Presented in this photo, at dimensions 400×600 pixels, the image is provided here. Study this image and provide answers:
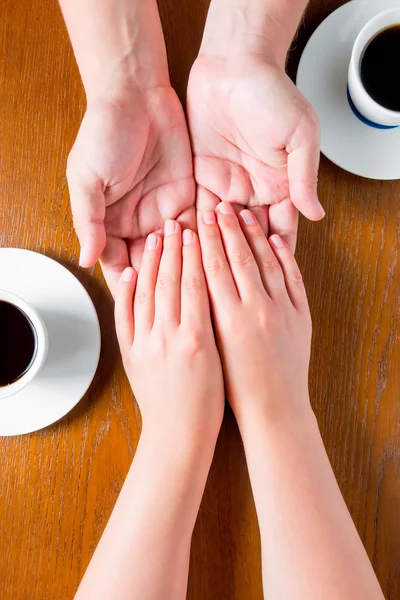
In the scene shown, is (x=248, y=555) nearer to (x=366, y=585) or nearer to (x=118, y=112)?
(x=366, y=585)

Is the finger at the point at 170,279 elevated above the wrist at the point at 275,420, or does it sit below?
above

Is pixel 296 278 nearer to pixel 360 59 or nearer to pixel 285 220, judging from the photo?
pixel 285 220

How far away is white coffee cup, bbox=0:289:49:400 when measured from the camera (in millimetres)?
654

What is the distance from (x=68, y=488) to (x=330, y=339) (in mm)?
423

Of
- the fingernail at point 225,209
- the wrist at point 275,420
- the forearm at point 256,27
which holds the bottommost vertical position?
the wrist at point 275,420

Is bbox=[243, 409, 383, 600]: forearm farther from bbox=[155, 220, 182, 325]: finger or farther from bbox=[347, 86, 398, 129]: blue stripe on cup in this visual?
bbox=[347, 86, 398, 129]: blue stripe on cup

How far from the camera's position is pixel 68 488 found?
0.77m

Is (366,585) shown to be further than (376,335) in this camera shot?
No

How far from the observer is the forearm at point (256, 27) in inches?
28.2

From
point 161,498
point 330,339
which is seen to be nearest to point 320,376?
point 330,339

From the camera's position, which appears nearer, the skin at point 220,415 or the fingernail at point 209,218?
the skin at point 220,415

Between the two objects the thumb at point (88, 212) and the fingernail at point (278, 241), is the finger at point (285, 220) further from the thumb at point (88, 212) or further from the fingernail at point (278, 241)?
the thumb at point (88, 212)

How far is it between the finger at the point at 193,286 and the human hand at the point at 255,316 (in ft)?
0.03

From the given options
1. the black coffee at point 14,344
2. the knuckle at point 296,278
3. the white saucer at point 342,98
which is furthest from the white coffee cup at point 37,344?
the white saucer at point 342,98
